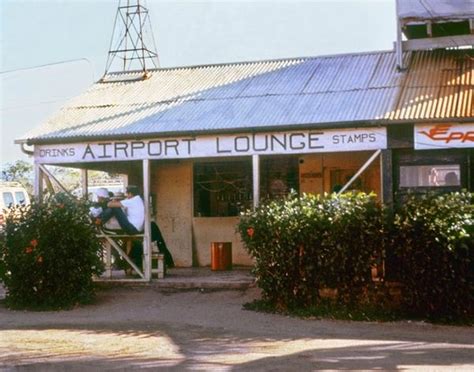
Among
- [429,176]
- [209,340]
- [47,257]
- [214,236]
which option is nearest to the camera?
[209,340]

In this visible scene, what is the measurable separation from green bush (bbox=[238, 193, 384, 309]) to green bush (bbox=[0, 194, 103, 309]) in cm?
303

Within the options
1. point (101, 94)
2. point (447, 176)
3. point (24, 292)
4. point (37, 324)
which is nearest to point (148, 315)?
point (37, 324)

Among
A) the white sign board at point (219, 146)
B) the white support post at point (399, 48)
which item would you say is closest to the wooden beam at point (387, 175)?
the white sign board at point (219, 146)

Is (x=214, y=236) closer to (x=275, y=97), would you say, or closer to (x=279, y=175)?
(x=279, y=175)

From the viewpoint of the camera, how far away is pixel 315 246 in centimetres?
1173

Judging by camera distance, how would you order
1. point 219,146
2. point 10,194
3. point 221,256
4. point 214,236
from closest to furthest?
point 219,146, point 221,256, point 214,236, point 10,194

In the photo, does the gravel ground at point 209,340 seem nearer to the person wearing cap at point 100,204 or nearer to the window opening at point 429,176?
the person wearing cap at point 100,204

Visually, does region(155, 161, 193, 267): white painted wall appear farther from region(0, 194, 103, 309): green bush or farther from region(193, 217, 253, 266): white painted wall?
region(0, 194, 103, 309): green bush

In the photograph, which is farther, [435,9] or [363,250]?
[435,9]

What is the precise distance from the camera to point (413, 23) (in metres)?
15.8

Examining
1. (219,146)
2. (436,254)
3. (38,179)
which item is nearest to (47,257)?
(38,179)

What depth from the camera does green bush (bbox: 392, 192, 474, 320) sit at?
1096 cm

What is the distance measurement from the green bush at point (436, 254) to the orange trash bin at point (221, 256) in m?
5.68

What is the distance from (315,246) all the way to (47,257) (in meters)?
4.56
